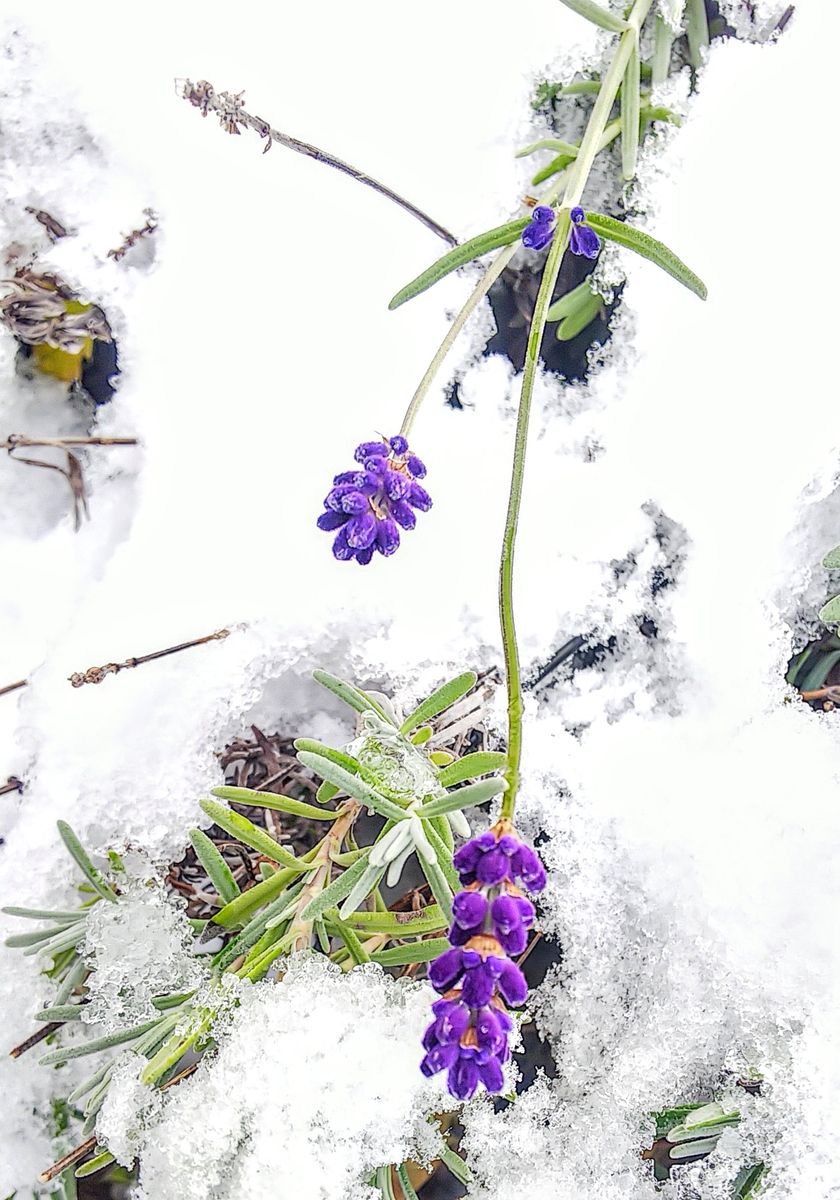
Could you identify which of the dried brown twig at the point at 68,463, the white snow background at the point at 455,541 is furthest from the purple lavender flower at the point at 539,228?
the dried brown twig at the point at 68,463

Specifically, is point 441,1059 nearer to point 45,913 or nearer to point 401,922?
point 401,922

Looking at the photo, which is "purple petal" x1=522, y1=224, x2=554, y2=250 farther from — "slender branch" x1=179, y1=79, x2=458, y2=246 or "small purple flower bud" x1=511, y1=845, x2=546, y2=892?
"small purple flower bud" x1=511, y1=845, x2=546, y2=892

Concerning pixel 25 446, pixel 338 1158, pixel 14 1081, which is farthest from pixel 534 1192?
pixel 25 446

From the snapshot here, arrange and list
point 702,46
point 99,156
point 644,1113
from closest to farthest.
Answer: point 644,1113
point 702,46
point 99,156

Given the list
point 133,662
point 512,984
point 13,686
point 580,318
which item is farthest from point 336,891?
point 580,318

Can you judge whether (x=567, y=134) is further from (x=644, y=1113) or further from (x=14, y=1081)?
(x=14, y=1081)

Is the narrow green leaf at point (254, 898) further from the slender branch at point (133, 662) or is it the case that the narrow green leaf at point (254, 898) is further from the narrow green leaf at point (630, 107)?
the narrow green leaf at point (630, 107)

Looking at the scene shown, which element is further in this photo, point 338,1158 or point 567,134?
point 567,134
